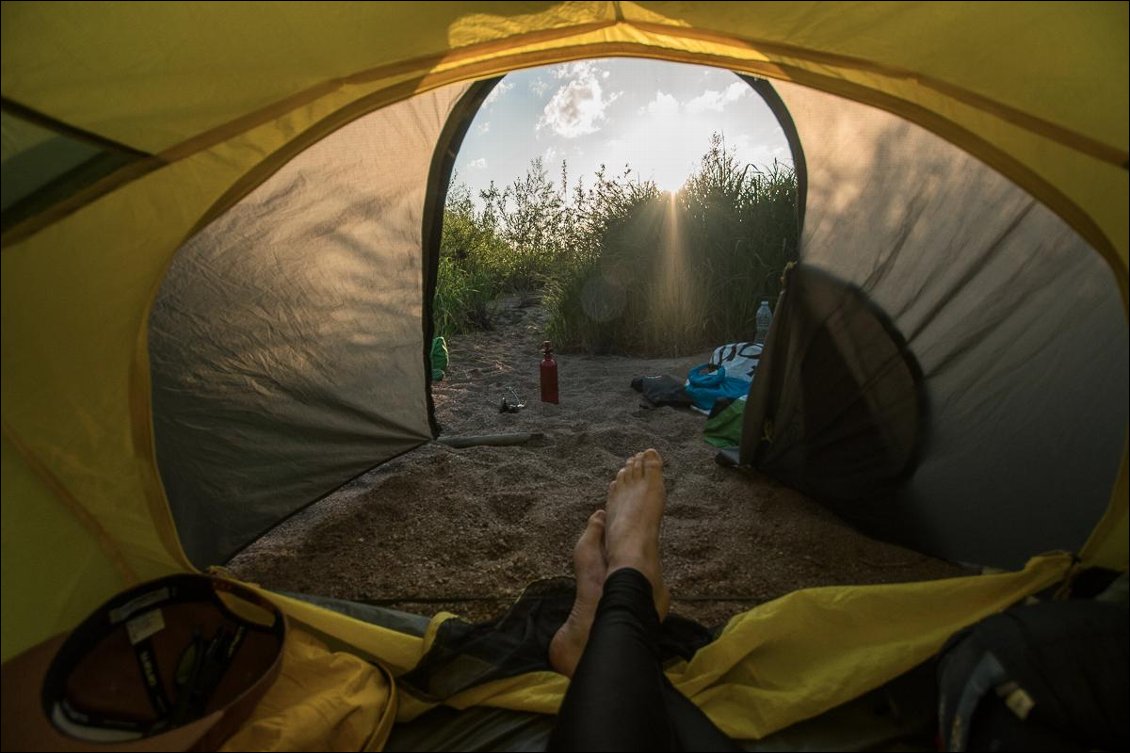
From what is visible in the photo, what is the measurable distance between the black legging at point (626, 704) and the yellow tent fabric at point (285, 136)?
0.56 feet

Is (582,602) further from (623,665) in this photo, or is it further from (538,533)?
(538,533)

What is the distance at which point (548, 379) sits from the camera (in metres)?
3.25

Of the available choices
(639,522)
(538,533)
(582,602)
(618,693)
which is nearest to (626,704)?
(618,693)

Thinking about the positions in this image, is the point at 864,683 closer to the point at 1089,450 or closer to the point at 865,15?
the point at 1089,450

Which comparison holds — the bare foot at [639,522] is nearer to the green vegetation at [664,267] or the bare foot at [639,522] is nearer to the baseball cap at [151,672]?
the baseball cap at [151,672]

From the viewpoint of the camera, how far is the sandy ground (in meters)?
1.65

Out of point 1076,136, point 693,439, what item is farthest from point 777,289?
point 1076,136

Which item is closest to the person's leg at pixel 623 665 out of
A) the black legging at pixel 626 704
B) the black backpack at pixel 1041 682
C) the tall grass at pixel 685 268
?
the black legging at pixel 626 704

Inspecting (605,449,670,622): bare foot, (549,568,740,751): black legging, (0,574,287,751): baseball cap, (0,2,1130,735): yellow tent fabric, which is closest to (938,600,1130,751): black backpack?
(0,2,1130,735): yellow tent fabric

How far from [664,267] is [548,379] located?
2172 mm

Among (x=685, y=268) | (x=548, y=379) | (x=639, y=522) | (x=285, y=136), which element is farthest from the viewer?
(x=685, y=268)

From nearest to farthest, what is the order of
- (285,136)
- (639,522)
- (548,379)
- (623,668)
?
(623,668)
(285,136)
(639,522)
(548,379)

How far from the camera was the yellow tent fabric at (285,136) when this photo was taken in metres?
0.92

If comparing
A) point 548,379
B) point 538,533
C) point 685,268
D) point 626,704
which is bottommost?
point 538,533
